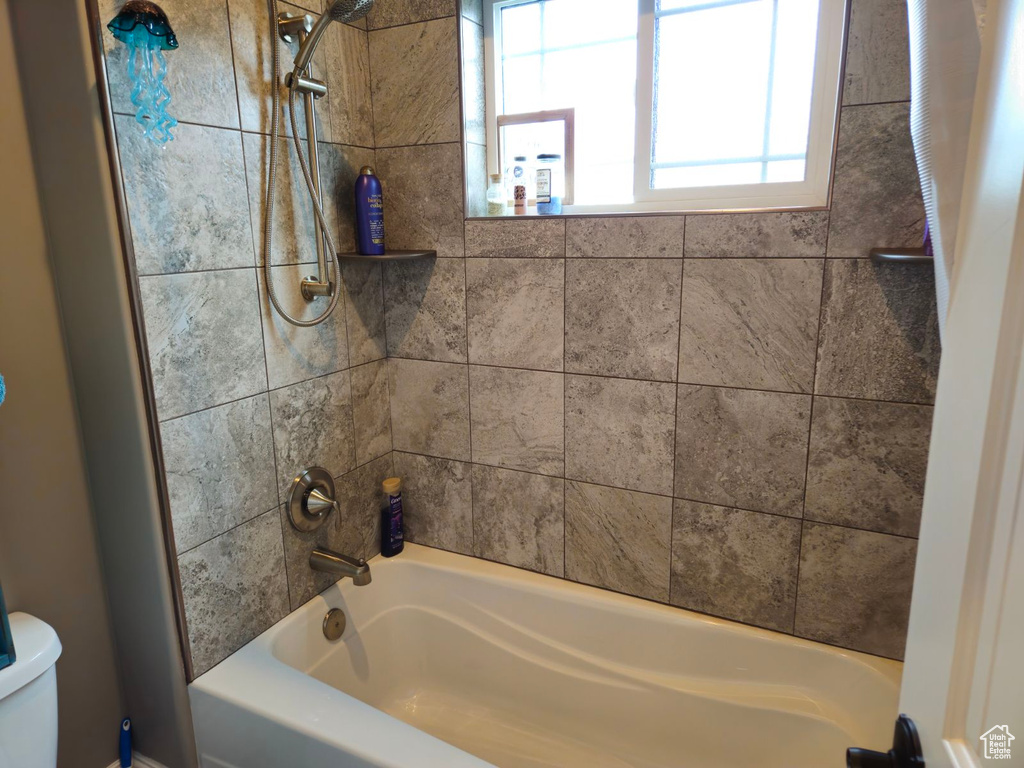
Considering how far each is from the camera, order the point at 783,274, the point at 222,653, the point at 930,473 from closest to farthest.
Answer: the point at 930,473 → the point at 783,274 → the point at 222,653

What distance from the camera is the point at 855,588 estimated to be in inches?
60.0

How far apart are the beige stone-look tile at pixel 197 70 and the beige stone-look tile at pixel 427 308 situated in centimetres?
62

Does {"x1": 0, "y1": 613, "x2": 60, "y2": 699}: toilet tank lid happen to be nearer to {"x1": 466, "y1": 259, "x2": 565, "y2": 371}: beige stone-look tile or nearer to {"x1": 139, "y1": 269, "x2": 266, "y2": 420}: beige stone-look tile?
{"x1": 139, "y1": 269, "x2": 266, "y2": 420}: beige stone-look tile

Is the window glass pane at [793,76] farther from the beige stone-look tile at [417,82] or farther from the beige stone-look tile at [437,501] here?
the beige stone-look tile at [437,501]

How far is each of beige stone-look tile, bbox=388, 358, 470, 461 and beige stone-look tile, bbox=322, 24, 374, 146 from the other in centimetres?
68

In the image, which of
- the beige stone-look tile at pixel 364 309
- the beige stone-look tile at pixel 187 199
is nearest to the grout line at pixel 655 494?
the beige stone-look tile at pixel 364 309

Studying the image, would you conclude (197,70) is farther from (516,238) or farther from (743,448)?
(743,448)

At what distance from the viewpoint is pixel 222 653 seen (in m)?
1.56

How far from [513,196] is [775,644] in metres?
Answer: 1.40

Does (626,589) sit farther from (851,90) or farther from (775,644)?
(851,90)

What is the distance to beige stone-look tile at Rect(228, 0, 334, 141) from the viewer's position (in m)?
1.46

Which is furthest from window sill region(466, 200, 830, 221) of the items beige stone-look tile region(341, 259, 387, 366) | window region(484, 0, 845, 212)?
beige stone-look tile region(341, 259, 387, 366)

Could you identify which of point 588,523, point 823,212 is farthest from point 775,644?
point 823,212

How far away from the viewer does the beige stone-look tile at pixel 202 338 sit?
1355mm
